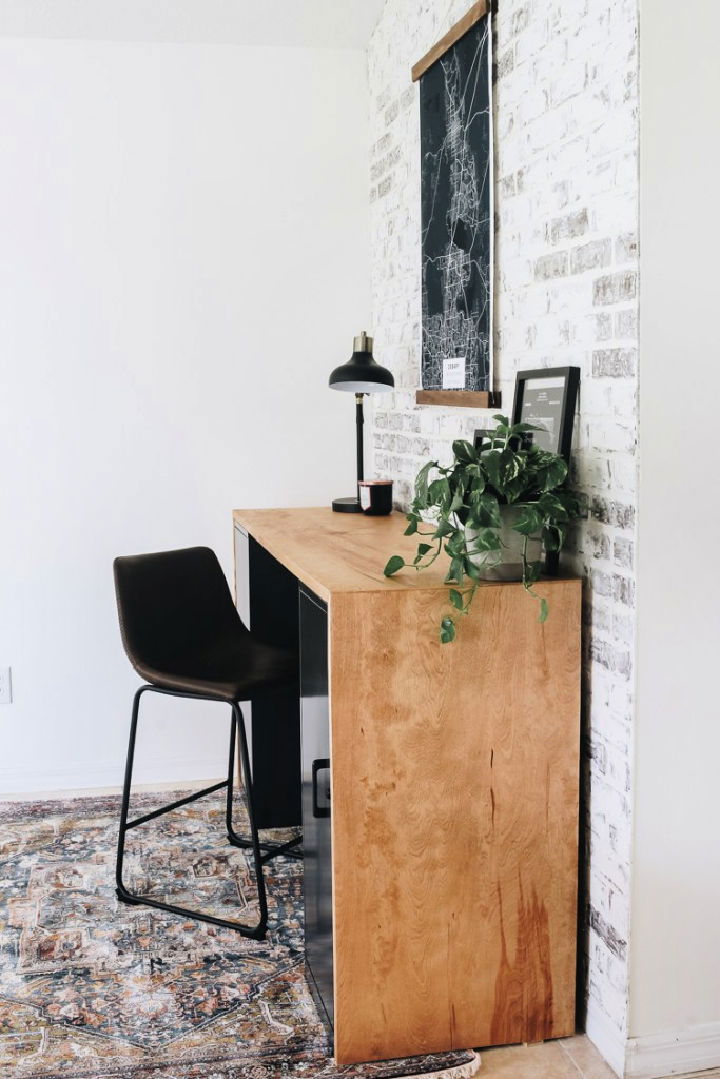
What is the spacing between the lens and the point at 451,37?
104 inches

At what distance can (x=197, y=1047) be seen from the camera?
2.07 meters

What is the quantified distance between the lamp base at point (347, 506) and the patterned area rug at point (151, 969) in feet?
3.31

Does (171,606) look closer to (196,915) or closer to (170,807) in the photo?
(170,807)

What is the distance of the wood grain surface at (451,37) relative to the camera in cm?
247

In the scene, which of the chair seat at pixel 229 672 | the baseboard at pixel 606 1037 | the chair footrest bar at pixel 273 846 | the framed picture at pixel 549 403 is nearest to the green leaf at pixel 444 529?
the framed picture at pixel 549 403

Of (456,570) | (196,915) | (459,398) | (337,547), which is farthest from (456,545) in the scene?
(196,915)

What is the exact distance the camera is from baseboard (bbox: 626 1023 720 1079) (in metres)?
1.94

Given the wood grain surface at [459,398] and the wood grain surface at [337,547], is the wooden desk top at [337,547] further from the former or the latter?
the wood grain surface at [459,398]

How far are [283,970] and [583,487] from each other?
1.26m

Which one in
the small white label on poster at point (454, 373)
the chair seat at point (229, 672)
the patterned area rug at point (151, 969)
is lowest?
the patterned area rug at point (151, 969)

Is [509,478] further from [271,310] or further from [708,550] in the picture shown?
[271,310]

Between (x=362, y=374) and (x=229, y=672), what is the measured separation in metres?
0.98

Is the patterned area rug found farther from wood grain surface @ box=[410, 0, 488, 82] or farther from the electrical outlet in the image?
wood grain surface @ box=[410, 0, 488, 82]

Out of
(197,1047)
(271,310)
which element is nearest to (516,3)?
(271,310)
